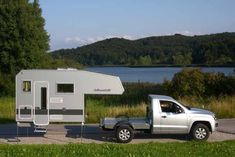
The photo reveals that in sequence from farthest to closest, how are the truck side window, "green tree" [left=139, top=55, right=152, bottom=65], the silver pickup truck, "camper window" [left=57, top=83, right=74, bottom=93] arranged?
"green tree" [left=139, top=55, right=152, bottom=65]
"camper window" [left=57, top=83, right=74, bottom=93]
the truck side window
the silver pickup truck

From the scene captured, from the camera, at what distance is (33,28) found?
4550cm

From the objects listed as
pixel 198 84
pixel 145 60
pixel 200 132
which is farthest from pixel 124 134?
pixel 145 60

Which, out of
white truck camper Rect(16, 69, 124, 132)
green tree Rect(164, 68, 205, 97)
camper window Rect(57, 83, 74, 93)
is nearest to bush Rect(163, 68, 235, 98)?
green tree Rect(164, 68, 205, 97)

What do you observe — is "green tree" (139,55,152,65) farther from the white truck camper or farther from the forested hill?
the white truck camper

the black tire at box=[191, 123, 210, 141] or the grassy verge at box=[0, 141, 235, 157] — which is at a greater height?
the black tire at box=[191, 123, 210, 141]

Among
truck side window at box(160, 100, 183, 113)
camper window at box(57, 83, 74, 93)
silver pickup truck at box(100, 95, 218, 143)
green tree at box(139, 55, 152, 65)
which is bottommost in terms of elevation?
silver pickup truck at box(100, 95, 218, 143)

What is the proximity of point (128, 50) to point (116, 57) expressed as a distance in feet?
24.8

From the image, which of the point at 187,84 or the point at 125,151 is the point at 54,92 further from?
the point at 187,84

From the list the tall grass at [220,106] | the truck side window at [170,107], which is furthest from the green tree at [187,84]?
the truck side window at [170,107]

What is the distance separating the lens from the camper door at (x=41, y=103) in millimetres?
17922

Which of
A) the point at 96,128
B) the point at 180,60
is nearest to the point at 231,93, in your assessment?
the point at 96,128

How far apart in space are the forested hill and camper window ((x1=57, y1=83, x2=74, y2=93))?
7774cm

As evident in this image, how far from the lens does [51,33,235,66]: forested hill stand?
349ft

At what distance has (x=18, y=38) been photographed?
149ft
